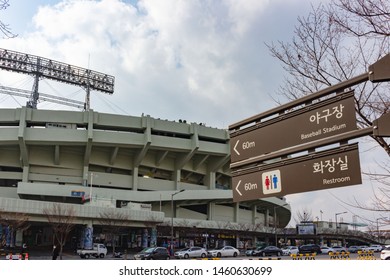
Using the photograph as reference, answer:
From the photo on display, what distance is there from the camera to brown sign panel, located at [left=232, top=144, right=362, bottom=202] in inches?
191

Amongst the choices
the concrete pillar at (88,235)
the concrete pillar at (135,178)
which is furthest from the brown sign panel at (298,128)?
the concrete pillar at (135,178)

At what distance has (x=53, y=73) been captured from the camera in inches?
2714

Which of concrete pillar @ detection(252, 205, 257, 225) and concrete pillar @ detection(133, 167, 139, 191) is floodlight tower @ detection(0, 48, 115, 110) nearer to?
concrete pillar @ detection(133, 167, 139, 191)

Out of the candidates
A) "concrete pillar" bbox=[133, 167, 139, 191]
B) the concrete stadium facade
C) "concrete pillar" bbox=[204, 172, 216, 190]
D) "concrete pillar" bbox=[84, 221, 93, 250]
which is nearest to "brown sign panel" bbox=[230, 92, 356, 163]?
the concrete stadium facade

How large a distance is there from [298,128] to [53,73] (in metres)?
69.7

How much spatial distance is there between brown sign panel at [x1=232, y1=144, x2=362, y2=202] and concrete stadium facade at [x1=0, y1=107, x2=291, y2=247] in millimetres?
44813

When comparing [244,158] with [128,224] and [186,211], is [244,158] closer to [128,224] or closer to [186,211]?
[128,224]

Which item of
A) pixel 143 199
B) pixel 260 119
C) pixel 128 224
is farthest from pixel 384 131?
pixel 143 199

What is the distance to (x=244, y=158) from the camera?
6.35 meters

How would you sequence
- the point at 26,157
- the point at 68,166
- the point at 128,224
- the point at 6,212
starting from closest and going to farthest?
1. the point at 6,212
2. the point at 128,224
3. the point at 26,157
4. the point at 68,166

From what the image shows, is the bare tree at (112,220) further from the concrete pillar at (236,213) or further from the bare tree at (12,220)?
the concrete pillar at (236,213)

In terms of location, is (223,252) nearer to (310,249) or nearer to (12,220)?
(310,249)

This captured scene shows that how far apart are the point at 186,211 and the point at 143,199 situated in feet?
35.2

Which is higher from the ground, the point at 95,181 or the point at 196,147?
the point at 196,147
